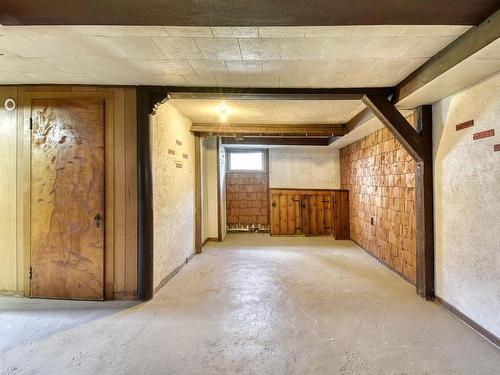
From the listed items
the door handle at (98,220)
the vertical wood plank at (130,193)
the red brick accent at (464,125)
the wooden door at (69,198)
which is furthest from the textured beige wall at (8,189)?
the red brick accent at (464,125)

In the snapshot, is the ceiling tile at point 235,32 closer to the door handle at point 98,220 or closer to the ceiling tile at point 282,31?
the ceiling tile at point 282,31

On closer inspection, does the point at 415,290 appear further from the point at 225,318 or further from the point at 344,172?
the point at 344,172

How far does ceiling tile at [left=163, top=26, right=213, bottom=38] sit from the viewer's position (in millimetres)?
1793

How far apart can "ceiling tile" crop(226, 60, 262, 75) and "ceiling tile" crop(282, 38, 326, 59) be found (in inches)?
10.4

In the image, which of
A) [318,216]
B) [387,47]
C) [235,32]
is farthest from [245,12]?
[318,216]

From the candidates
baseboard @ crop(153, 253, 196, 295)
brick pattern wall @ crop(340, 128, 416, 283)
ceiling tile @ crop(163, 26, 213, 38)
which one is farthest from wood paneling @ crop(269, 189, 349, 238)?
ceiling tile @ crop(163, 26, 213, 38)

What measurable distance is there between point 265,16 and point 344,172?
5362 mm

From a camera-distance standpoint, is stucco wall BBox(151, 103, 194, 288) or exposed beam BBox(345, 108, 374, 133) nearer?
stucco wall BBox(151, 103, 194, 288)

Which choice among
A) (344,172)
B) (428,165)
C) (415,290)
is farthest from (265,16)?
(344,172)

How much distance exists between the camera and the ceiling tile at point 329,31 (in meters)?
1.77

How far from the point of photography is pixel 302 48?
205cm

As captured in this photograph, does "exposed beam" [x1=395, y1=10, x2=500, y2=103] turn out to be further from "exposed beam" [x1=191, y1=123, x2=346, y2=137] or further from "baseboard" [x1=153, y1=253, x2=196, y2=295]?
"baseboard" [x1=153, y1=253, x2=196, y2=295]

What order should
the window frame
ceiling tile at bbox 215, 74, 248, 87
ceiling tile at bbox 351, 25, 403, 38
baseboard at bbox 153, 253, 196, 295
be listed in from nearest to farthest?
ceiling tile at bbox 351, 25, 403, 38
ceiling tile at bbox 215, 74, 248, 87
baseboard at bbox 153, 253, 196, 295
the window frame

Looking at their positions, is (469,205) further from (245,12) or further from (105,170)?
(105,170)
